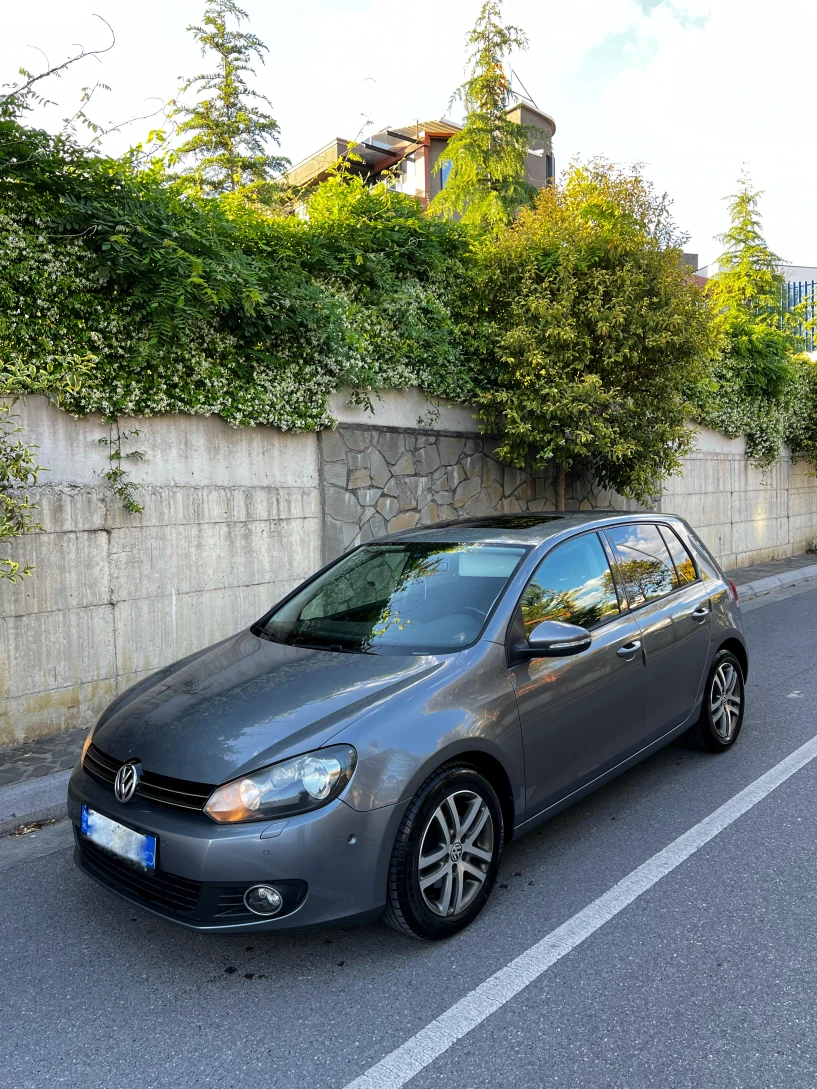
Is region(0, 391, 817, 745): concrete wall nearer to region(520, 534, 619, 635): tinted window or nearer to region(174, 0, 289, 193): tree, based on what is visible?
region(520, 534, 619, 635): tinted window

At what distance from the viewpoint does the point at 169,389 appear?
6102 mm

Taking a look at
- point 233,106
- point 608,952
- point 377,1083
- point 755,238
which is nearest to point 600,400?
point 608,952

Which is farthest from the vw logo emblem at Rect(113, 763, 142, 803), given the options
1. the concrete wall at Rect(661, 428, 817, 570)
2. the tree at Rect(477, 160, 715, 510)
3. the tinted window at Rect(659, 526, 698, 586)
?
the concrete wall at Rect(661, 428, 817, 570)

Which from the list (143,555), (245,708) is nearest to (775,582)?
(143,555)

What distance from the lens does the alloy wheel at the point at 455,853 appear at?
291 centimetres

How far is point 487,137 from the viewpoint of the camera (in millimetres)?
16016

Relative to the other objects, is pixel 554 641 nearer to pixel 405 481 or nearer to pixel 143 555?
pixel 143 555

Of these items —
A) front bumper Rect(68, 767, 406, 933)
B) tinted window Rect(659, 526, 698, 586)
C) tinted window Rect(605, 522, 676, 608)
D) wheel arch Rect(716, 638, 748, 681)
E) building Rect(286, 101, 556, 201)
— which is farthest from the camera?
building Rect(286, 101, 556, 201)

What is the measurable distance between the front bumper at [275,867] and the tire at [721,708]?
2.63 meters

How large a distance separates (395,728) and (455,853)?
1.85 ft

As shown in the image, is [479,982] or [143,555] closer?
[479,982]

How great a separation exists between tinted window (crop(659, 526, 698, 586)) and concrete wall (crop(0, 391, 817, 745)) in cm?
341

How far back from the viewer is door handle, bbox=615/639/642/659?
3855 millimetres

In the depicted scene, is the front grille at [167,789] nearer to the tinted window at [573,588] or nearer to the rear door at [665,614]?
the tinted window at [573,588]
